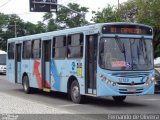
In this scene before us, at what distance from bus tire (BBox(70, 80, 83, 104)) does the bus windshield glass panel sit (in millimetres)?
2519

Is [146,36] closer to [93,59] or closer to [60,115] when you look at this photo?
[93,59]

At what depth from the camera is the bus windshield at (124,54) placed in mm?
15703

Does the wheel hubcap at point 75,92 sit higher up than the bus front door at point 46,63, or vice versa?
the bus front door at point 46,63

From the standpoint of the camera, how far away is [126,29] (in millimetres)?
16172

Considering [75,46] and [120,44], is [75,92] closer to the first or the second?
[75,46]

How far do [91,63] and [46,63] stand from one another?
4.26m

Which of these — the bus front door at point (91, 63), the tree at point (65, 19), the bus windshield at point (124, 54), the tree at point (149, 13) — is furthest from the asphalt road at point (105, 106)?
the tree at point (65, 19)

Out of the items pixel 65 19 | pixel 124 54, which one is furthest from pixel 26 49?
pixel 65 19

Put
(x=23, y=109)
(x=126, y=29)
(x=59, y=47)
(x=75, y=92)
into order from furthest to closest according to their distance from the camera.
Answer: (x=59, y=47) < (x=75, y=92) < (x=126, y=29) < (x=23, y=109)

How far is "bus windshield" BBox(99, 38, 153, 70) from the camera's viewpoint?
1570cm

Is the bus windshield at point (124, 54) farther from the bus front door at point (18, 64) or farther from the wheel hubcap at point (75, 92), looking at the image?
the bus front door at point (18, 64)

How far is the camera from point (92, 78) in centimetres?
1625

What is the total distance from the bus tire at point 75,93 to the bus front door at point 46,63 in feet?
8.16

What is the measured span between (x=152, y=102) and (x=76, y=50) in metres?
3.59
